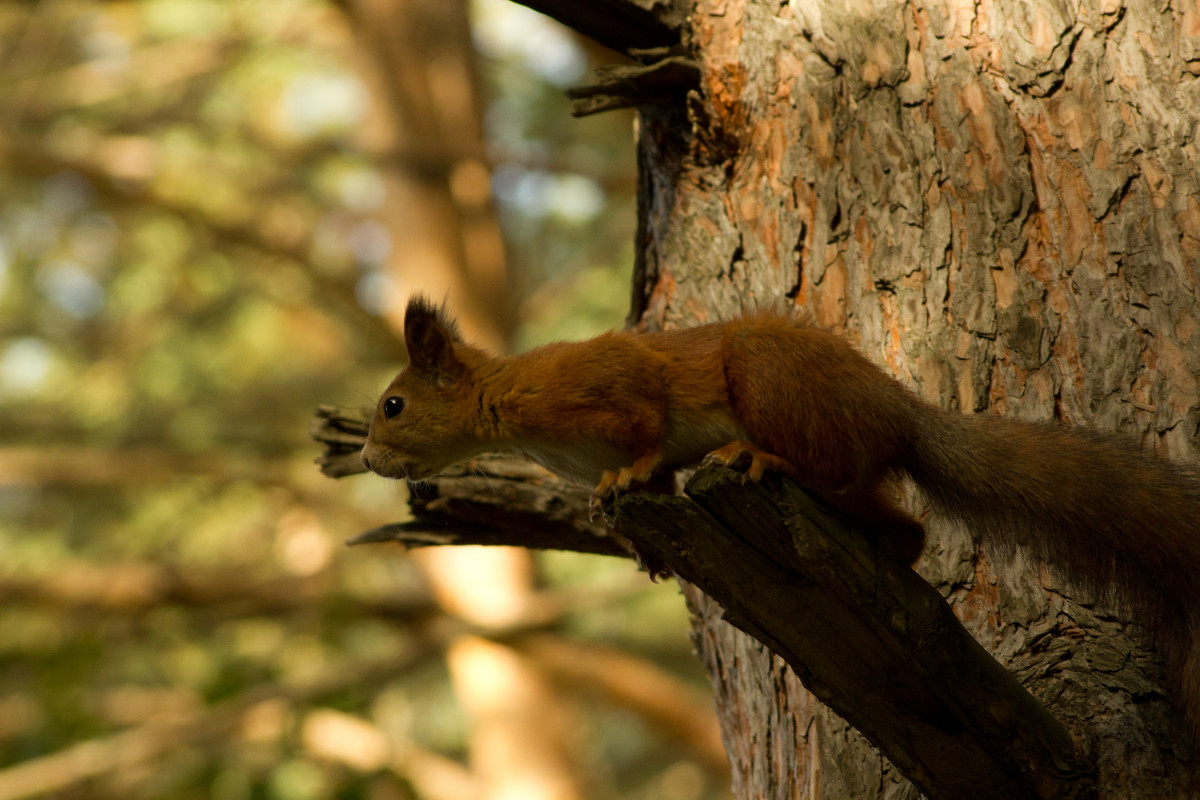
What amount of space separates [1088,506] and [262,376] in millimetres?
9635

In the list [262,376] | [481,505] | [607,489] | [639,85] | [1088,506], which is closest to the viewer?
[1088,506]

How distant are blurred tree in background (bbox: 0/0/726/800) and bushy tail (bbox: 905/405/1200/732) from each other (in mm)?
4436

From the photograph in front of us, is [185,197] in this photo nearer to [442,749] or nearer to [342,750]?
[342,750]

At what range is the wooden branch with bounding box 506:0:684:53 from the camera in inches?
112

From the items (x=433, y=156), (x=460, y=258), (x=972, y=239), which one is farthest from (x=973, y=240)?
(x=433, y=156)

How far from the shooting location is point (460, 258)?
8273 mm

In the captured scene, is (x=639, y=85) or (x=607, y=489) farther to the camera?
(x=639, y=85)

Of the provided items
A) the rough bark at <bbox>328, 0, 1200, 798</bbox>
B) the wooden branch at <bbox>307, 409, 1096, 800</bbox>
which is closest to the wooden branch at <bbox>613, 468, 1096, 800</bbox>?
the wooden branch at <bbox>307, 409, 1096, 800</bbox>

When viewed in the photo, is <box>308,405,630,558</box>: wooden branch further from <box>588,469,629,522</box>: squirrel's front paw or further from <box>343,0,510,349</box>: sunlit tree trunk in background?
<box>343,0,510,349</box>: sunlit tree trunk in background

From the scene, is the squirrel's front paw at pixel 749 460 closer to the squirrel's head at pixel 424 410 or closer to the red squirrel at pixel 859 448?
the red squirrel at pixel 859 448

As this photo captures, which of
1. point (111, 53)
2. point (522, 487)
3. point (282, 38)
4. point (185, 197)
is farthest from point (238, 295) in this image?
point (522, 487)

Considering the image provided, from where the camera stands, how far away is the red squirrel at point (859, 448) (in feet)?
6.22

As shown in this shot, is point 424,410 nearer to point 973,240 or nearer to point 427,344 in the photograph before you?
point 427,344

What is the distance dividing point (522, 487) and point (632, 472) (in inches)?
43.7
